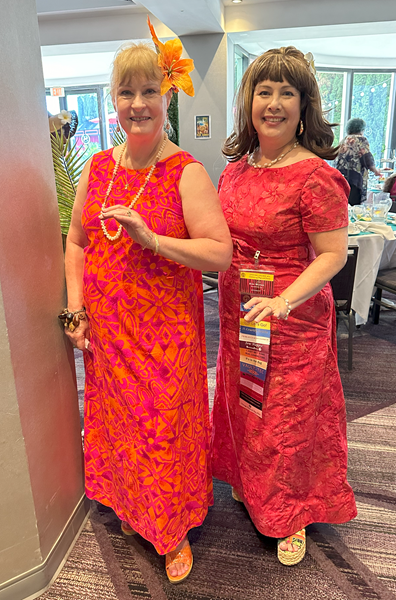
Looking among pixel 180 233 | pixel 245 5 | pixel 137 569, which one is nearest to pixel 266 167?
pixel 180 233

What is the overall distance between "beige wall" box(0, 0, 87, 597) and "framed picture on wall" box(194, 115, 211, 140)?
488 cm

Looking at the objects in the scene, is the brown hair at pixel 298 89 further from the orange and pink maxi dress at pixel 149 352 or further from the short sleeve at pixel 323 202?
the orange and pink maxi dress at pixel 149 352

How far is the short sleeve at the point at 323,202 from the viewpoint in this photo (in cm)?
125

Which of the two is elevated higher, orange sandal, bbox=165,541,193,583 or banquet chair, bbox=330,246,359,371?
banquet chair, bbox=330,246,359,371

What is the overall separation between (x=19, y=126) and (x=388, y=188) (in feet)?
18.6

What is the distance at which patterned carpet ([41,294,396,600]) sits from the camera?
1.42 m

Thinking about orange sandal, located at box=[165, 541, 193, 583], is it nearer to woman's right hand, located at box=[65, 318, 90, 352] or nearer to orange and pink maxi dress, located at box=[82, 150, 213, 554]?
orange and pink maxi dress, located at box=[82, 150, 213, 554]

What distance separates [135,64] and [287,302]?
742 mm

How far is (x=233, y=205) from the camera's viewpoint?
4.58 feet

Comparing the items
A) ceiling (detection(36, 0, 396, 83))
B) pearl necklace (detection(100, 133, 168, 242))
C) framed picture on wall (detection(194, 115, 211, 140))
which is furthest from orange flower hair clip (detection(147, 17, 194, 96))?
framed picture on wall (detection(194, 115, 211, 140))

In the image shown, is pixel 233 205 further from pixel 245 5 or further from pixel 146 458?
pixel 245 5

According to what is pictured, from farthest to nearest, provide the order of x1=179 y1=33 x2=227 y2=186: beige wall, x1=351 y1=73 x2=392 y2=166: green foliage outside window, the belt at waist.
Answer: x1=351 y1=73 x2=392 y2=166: green foliage outside window
x1=179 y1=33 x2=227 y2=186: beige wall
the belt at waist

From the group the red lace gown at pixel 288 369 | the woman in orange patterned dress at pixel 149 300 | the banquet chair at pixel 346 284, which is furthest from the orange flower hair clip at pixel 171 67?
the banquet chair at pixel 346 284

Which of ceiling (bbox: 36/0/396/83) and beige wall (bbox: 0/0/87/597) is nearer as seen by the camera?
beige wall (bbox: 0/0/87/597)
